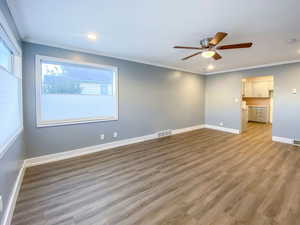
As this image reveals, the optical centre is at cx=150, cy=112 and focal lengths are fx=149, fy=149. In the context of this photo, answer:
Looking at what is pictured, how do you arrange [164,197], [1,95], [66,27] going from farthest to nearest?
[66,27]
[164,197]
[1,95]

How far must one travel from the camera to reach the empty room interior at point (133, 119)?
1811mm

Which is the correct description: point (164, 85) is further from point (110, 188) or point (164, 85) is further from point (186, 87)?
point (110, 188)

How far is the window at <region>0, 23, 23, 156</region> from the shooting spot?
1.63 m

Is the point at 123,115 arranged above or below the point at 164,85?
below

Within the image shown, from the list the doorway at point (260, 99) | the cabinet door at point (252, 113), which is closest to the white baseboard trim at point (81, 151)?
the doorway at point (260, 99)

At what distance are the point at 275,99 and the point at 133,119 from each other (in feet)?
14.8

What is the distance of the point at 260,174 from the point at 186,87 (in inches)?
155

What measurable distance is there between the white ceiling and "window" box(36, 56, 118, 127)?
20.3 inches

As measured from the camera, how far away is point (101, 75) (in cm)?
397

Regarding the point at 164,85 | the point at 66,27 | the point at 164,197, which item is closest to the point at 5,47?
the point at 66,27

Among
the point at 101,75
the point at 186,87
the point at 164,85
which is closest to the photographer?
the point at 101,75

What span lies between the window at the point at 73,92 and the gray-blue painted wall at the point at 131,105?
0.13 metres

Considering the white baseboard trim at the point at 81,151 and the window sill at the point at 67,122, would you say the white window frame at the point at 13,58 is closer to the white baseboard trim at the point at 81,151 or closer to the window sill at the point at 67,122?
the window sill at the point at 67,122

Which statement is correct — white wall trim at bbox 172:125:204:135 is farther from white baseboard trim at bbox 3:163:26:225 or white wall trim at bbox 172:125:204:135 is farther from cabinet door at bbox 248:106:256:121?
white baseboard trim at bbox 3:163:26:225
